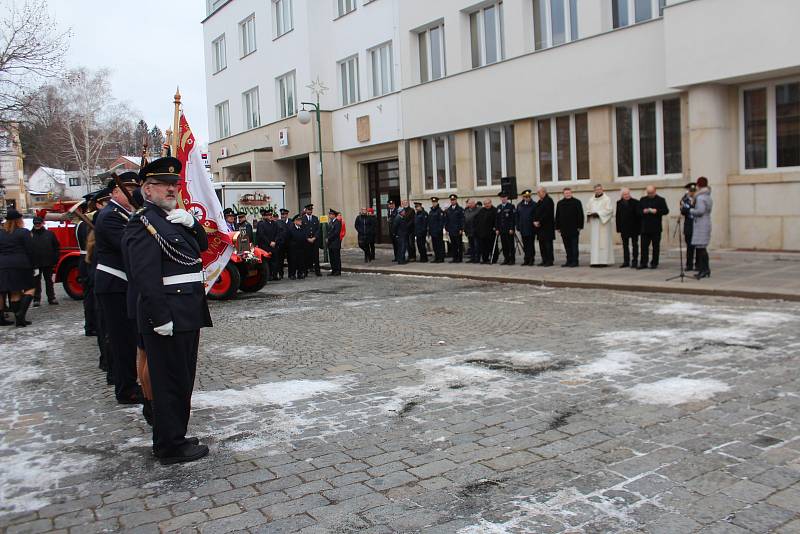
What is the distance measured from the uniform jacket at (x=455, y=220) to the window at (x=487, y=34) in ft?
15.8

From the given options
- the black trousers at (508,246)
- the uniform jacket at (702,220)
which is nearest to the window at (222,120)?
the black trousers at (508,246)

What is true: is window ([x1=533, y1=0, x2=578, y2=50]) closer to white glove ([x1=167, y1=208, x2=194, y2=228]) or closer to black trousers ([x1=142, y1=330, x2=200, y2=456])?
white glove ([x1=167, y1=208, x2=194, y2=228])

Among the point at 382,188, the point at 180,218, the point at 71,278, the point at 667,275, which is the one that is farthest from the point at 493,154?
the point at 180,218

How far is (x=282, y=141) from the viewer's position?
29.6 m

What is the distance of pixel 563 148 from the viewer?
19406 millimetres

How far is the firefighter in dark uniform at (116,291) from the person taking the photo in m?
6.35

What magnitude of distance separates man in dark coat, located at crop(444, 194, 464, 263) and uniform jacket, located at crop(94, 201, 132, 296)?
1325 centimetres

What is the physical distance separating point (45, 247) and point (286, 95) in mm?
17516

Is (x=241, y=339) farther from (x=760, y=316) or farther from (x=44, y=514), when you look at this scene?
(x=760, y=316)

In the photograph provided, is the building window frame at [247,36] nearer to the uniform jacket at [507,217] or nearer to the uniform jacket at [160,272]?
the uniform jacket at [507,217]

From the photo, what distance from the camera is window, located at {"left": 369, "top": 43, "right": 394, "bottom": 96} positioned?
2514 cm

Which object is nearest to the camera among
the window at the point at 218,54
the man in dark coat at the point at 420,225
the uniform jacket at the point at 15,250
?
the uniform jacket at the point at 15,250

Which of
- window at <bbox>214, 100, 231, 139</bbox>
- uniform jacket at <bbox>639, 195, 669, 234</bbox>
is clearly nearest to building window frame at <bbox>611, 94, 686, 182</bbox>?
uniform jacket at <bbox>639, 195, 669, 234</bbox>

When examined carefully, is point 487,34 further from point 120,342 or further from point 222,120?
point 222,120
